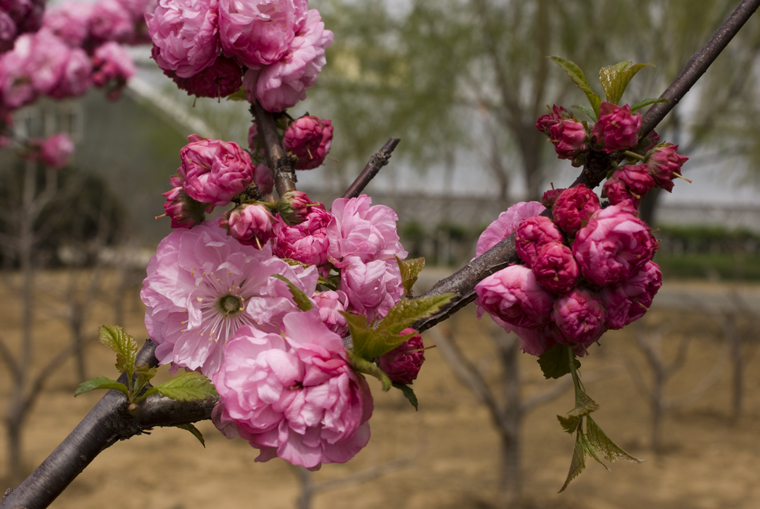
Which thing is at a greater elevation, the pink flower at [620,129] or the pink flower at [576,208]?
the pink flower at [620,129]

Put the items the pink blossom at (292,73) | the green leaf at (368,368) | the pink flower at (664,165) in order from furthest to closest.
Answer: the pink blossom at (292,73) < the pink flower at (664,165) < the green leaf at (368,368)

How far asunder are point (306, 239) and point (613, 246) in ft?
1.11

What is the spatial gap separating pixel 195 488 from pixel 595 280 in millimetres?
6880

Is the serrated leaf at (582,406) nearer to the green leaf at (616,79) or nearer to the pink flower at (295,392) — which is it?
the pink flower at (295,392)

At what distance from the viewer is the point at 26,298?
6.03m

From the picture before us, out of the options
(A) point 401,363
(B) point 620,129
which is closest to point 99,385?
(A) point 401,363

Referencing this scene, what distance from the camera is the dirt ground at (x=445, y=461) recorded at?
659 cm

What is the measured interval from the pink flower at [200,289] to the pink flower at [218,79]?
0.25m

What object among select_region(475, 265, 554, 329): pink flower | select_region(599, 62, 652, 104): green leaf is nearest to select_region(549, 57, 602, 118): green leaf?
select_region(599, 62, 652, 104): green leaf

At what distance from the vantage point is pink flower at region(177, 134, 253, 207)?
0.72 metres

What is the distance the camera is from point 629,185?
736 millimetres

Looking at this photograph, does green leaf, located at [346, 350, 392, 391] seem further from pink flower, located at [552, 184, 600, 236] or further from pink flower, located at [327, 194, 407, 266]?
pink flower, located at [552, 184, 600, 236]

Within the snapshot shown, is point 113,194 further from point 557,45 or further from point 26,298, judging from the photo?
point 557,45

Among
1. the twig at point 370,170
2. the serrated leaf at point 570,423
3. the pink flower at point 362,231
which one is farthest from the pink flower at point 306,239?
the serrated leaf at point 570,423
